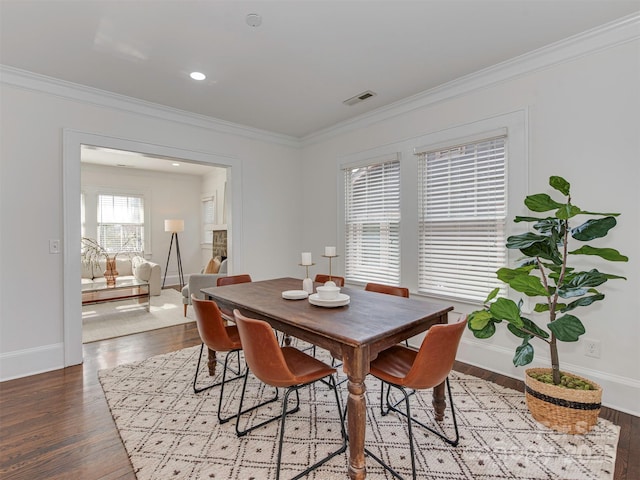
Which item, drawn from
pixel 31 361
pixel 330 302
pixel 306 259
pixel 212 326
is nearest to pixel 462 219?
pixel 306 259

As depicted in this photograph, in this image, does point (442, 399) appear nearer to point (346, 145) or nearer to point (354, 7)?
point (354, 7)

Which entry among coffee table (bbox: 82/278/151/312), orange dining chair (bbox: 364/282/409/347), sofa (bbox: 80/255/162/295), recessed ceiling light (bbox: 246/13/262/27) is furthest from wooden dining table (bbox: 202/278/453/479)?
sofa (bbox: 80/255/162/295)

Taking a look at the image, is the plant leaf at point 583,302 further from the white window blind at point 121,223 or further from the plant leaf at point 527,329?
the white window blind at point 121,223

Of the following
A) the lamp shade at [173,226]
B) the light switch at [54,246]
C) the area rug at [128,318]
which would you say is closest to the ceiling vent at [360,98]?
the light switch at [54,246]

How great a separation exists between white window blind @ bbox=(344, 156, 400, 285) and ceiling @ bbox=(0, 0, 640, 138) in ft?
3.08

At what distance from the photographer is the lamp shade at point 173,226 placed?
700cm

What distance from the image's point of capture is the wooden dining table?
151cm

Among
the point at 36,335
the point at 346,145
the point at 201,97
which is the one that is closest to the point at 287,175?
the point at 346,145

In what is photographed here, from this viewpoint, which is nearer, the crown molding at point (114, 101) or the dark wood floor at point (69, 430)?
the dark wood floor at point (69, 430)

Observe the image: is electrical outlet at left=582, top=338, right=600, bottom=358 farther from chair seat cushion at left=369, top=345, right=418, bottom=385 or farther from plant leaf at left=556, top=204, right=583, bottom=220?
chair seat cushion at left=369, top=345, right=418, bottom=385

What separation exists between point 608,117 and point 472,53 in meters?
1.07

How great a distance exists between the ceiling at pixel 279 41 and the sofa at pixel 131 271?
329cm

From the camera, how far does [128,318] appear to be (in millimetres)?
4613

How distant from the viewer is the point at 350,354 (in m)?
1.51
